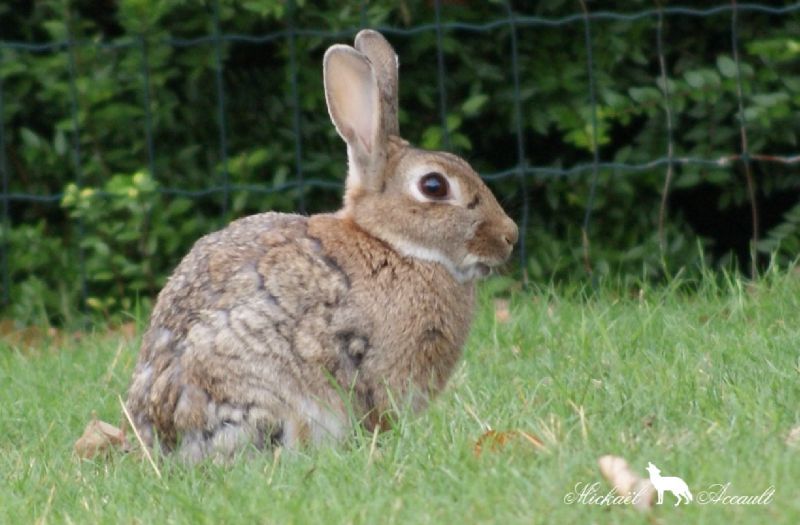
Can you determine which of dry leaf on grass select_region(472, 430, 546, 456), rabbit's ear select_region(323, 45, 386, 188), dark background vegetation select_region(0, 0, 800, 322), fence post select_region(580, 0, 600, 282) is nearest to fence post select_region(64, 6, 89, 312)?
dark background vegetation select_region(0, 0, 800, 322)

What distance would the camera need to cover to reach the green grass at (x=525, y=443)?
3270mm

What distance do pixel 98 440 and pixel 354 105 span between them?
119 centimetres

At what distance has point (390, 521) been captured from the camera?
3246 millimetres

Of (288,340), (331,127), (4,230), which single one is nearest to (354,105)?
(288,340)

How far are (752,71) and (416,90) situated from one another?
1.51 m

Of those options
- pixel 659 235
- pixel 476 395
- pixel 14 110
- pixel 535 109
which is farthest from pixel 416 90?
pixel 476 395

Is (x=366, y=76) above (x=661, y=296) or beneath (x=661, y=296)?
above

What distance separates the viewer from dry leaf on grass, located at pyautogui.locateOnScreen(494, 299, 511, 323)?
18.4 feet

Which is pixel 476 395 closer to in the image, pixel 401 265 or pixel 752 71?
pixel 401 265

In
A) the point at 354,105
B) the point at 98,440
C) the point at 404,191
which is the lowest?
the point at 98,440

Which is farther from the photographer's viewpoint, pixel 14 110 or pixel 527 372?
pixel 14 110

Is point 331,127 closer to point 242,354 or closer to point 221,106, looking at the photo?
point 221,106

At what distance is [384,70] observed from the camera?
4832 mm

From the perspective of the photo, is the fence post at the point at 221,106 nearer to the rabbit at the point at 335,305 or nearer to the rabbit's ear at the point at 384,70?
the rabbit's ear at the point at 384,70
